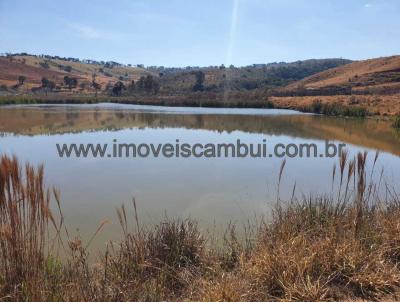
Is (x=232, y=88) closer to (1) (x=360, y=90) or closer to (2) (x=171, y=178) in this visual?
(1) (x=360, y=90)

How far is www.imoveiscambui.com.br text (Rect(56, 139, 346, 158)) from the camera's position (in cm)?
1098

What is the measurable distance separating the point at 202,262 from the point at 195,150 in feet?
28.3

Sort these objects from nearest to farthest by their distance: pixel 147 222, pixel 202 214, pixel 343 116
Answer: pixel 147 222, pixel 202 214, pixel 343 116

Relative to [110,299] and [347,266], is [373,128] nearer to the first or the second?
[347,266]

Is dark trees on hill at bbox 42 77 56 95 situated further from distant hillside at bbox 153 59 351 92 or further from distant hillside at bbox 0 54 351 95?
distant hillside at bbox 153 59 351 92

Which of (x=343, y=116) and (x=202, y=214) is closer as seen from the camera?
(x=202, y=214)

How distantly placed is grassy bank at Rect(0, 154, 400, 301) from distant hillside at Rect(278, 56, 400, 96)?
4413cm

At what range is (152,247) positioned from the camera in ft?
11.2

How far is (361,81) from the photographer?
56.2 metres

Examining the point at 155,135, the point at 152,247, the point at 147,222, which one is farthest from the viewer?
the point at 155,135

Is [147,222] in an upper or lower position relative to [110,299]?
lower

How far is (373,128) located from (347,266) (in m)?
18.2

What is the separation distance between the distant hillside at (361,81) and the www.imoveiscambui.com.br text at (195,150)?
1374 inches

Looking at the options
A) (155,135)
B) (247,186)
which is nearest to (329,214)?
(247,186)
